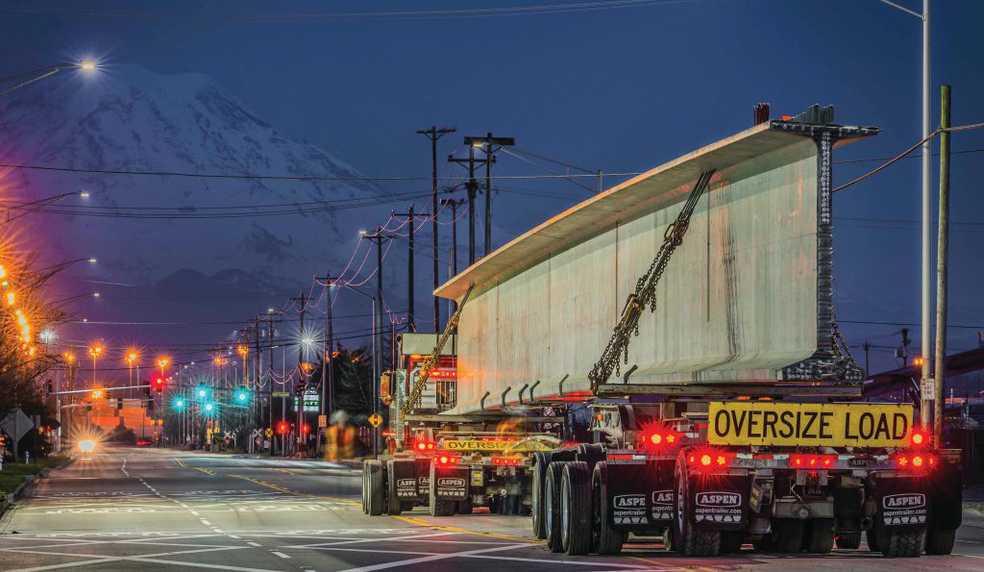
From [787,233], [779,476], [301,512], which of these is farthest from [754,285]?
[301,512]

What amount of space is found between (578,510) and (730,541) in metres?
2.03

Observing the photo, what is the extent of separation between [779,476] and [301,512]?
19081 mm

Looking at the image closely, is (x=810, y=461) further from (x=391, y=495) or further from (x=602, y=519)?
(x=391, y=495)

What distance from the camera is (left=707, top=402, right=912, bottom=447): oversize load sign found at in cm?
1953

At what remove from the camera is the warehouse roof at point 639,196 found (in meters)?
19.7

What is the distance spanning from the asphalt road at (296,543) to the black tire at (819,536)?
0.73ft

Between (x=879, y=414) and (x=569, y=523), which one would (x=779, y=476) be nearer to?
(x=879, y=414)

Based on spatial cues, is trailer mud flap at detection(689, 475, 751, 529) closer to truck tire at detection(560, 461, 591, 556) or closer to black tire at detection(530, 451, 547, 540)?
truck tire at detection(560, 461, 591, 556)

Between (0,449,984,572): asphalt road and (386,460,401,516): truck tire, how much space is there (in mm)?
497

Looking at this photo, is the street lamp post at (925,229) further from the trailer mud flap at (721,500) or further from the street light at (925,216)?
the trailer mud flap at (721,500)

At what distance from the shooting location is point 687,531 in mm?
20203

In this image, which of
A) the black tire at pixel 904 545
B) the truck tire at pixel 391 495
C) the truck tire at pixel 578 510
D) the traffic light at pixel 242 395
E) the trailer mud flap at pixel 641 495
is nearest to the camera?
the black tire at pixel 904 545

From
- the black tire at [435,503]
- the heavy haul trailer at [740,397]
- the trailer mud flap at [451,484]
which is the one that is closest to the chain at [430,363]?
the black tire at [435,503]

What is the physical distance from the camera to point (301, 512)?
37000 millimetres
